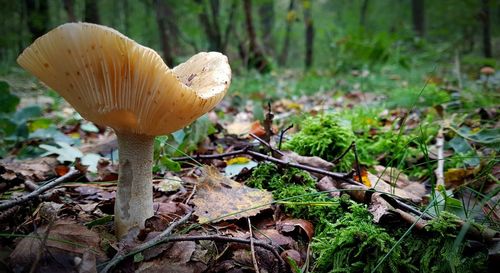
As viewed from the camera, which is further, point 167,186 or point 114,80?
point 167,186

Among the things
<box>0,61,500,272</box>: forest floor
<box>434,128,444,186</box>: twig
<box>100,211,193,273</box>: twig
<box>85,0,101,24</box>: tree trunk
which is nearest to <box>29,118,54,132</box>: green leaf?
<box>0,61,500,272</box>: forest floor

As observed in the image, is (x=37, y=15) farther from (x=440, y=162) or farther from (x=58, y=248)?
(x=440, y=162)

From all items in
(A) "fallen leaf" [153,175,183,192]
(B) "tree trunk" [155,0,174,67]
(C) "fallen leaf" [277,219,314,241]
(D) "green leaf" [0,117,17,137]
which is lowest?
(C) "fallen leaf" [277,219,314,241]

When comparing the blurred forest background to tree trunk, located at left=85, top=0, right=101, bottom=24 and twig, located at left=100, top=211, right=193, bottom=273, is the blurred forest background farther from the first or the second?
twig, located at left=100, top=211, right=193, bottom=273

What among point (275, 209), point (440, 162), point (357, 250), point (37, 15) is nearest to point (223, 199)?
point (275, 209)

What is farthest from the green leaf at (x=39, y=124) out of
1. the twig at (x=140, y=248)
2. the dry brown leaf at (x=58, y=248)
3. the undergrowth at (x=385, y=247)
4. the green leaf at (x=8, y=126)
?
the undergrowth at (x=385, y=247)

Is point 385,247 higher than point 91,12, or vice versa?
point 91,12

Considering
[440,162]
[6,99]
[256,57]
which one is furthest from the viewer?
[256,57]

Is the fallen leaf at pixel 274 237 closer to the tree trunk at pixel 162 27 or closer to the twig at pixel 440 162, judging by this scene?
the twig at pixel 440 162
